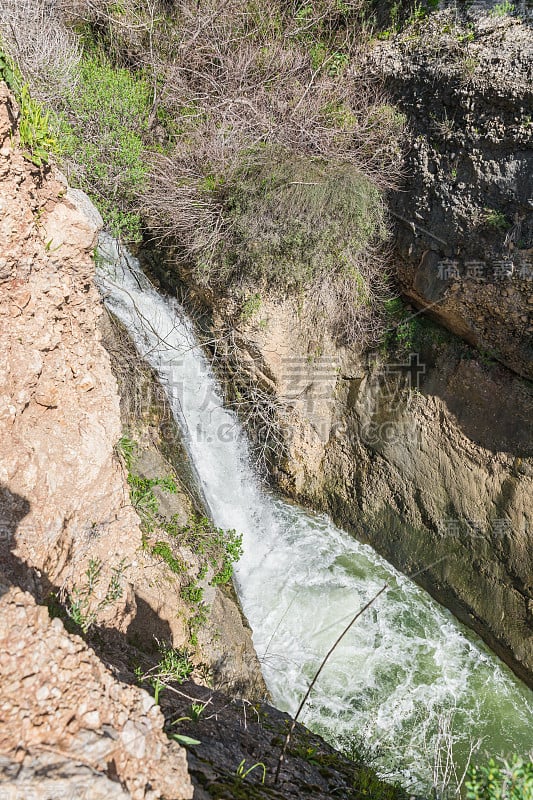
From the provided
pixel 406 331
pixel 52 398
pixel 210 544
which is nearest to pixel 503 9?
pixel 406 331

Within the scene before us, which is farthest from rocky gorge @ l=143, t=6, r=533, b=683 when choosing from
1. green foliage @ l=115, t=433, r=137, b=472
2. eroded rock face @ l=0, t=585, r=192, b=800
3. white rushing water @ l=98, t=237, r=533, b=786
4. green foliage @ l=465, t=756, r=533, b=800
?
eroded rock face @ l=0, t=585, r=192, b=800

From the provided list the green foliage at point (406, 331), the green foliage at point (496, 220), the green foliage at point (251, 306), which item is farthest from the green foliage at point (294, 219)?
the green foliage at point (496, 220)

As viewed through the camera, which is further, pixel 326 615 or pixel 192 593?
pixel 326 615

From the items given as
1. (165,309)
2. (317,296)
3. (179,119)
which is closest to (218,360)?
(165,309)

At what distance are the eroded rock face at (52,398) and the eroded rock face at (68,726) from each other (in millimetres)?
1179

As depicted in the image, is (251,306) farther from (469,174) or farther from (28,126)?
(28,126)

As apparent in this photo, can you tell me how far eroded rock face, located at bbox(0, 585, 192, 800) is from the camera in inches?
59.4

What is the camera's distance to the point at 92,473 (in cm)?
343

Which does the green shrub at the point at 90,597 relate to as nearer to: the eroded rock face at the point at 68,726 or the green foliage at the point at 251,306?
the eroded rock face at the point at 68,726

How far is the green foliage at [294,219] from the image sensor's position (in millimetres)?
5078

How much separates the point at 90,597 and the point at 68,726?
185cm

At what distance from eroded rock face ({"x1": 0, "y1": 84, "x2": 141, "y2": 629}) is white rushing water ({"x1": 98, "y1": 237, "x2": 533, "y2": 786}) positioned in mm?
2065

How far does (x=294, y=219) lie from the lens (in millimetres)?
5027

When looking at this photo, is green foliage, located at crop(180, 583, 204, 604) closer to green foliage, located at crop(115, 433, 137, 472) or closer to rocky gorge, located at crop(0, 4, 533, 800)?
rocky gorge, located at crop(0, 4, 533, 800)
